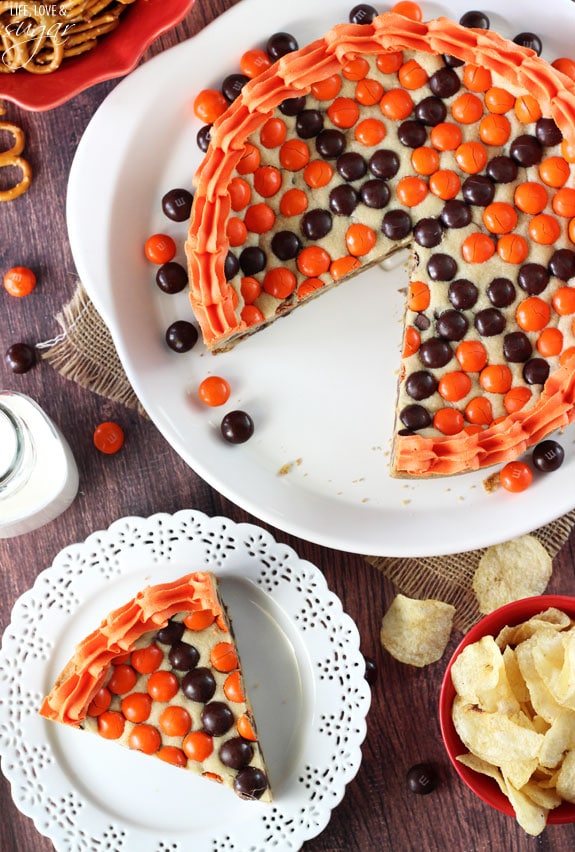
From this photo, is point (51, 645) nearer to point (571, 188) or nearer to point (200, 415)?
point (200, 415)

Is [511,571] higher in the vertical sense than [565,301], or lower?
lower

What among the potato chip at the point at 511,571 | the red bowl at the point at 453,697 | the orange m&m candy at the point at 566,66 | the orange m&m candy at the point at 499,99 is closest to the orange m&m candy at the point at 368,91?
the orange m&m candy at the point at 499,99

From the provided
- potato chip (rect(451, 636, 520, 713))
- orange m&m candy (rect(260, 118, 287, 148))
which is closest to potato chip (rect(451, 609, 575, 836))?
potato chip (rect(451, 636, 520, 713))

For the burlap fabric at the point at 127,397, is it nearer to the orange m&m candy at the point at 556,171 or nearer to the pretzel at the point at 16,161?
the pretzel at the point at 16,161

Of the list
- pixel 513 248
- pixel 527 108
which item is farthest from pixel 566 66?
pixel 513 248

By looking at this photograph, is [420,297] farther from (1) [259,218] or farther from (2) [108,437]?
(2) [108,437]

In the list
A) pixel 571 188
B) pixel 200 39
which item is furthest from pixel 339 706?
pixel 200 39

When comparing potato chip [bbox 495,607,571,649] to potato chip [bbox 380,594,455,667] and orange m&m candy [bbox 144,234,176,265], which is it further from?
orange m&m candy [bbox 144,234,176,265]

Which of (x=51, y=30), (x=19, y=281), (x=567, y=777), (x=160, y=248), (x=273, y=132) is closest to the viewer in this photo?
(x=51, y=30)
